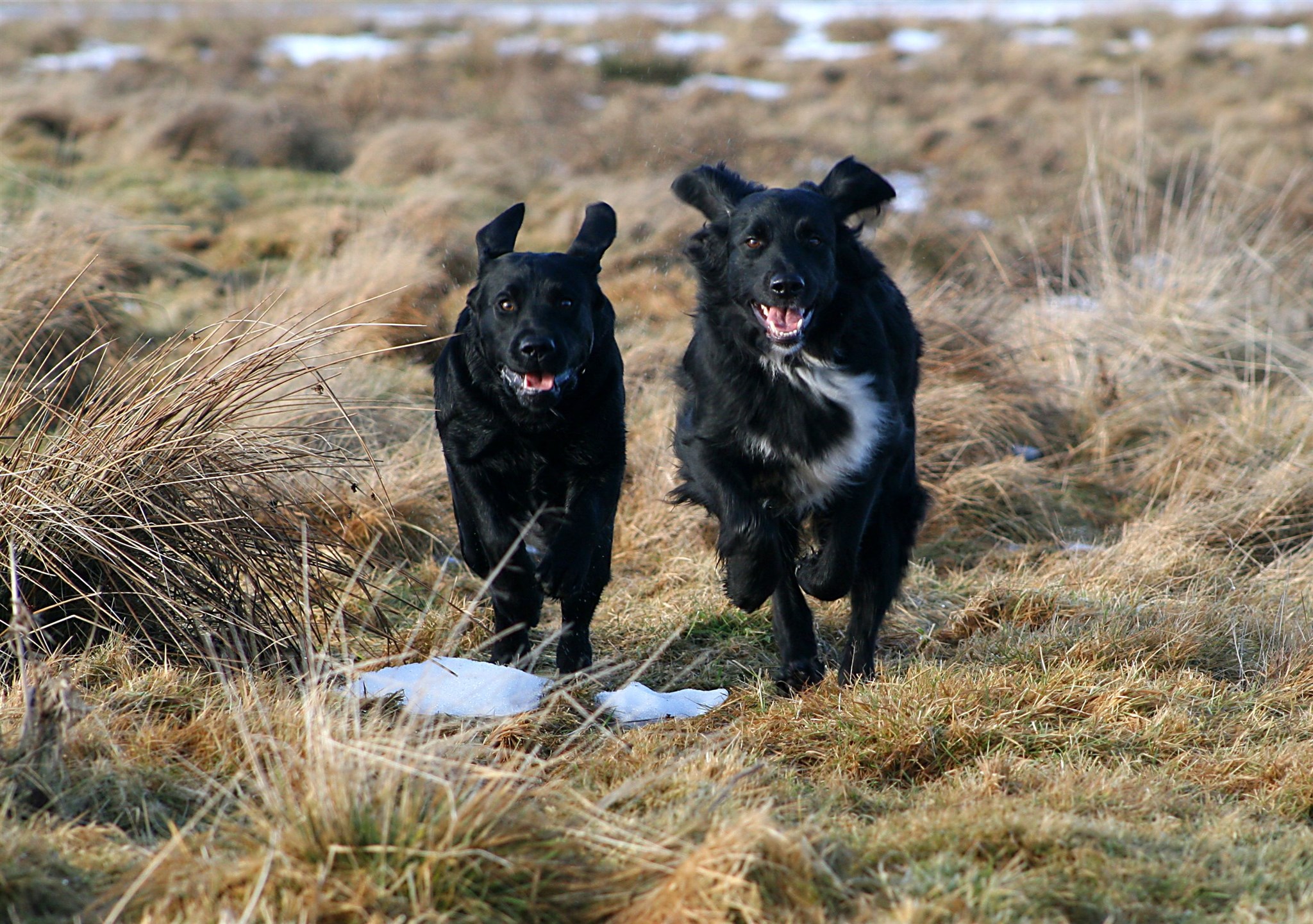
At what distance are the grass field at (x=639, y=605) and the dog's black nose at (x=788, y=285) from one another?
3.58 ft

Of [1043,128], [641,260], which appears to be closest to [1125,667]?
[641,260]

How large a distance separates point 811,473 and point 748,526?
243mm

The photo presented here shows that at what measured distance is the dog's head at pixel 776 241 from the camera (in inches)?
140

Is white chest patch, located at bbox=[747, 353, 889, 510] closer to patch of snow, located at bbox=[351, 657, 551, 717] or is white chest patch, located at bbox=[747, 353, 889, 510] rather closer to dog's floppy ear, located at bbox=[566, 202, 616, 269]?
dog's floppy ear, located at bbox=[566, 202, 616, 269]

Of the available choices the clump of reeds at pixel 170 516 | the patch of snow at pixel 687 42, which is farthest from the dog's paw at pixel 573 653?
the patch of snow at pixel 687 42

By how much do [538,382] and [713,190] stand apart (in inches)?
32.5

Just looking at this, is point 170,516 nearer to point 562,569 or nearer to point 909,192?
point 562,569

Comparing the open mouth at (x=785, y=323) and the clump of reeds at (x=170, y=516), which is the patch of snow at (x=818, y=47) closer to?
the open mouth at (x=785, y=323)

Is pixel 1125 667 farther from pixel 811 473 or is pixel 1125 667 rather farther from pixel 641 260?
pixel 641 260

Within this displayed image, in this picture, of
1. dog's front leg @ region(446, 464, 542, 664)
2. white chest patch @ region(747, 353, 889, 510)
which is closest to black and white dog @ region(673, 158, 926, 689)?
white chest patch @ region(747, 353, 889, 510)

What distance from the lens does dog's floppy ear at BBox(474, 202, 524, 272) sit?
13.4ft

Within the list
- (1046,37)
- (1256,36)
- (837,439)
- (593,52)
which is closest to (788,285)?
(837,439)

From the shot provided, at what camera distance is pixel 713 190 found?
3.92 meters

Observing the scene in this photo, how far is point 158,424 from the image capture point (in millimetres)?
3611
